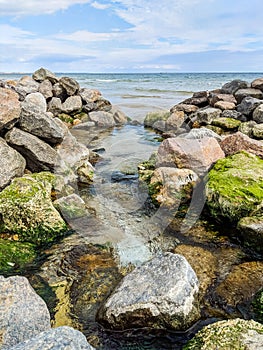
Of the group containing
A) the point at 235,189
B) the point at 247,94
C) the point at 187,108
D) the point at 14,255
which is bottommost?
the point at 14,255

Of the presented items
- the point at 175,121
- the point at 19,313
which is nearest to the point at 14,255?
the point at 19,313

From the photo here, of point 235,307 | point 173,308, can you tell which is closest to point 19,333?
point 173,308

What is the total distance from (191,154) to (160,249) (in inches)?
106

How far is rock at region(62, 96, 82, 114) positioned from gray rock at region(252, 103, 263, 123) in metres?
8.52

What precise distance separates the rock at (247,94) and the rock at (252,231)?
1200cm

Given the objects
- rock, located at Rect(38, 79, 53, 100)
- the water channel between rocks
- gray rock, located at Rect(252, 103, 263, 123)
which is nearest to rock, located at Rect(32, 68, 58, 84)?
rock, located at Rect(38, 79, 53, 100)

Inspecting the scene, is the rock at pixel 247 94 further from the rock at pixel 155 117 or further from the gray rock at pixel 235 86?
the rock at pixel 155 117

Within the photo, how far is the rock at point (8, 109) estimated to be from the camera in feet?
22.8

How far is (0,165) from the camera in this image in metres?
6.40

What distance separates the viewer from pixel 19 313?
3.23 metres

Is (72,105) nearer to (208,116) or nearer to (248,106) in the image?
(208,116)

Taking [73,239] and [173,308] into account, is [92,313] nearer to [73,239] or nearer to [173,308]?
[173,308]

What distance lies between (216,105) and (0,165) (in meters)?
11.5

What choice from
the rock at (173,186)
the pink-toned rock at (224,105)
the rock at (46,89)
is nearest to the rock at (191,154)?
the rock at (173,186)
